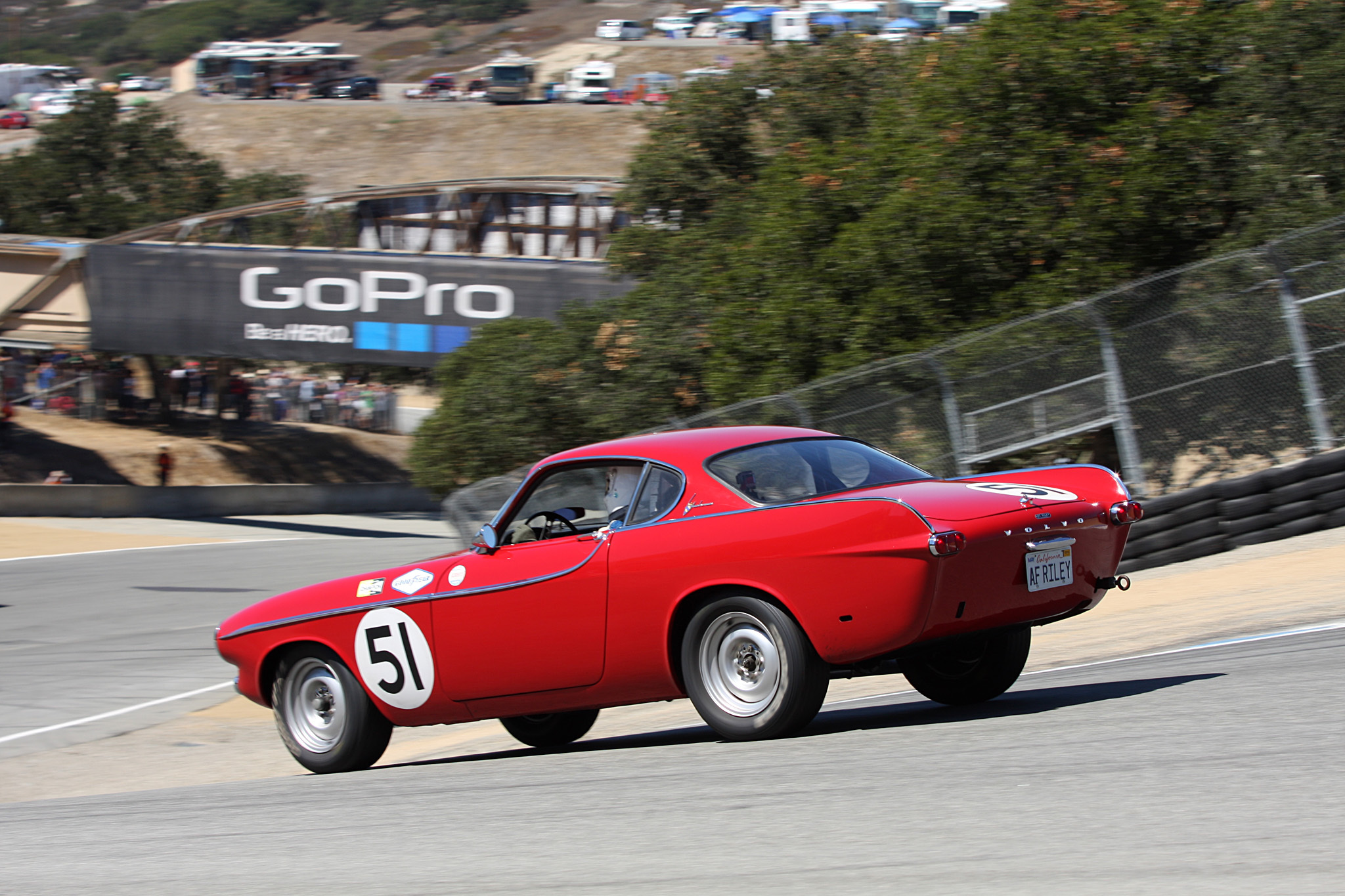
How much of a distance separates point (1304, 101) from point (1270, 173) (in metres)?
1.42

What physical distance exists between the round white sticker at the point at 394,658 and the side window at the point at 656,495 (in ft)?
4.42

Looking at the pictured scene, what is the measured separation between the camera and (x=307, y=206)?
116 ft

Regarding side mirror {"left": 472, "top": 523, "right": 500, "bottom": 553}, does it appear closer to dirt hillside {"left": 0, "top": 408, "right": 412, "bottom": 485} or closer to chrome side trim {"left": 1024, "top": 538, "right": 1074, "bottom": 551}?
chrome side trim {"left": 1024, "top": 538, "right": 1074, "bottom": 551}

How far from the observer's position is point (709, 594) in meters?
Result: 5.67

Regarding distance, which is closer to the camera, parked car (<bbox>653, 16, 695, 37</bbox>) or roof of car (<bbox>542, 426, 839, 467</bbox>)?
roof of car (<bbox>542, 426, 839, 467</bbox>)

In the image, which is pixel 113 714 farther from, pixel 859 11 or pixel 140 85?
pixel 140 85

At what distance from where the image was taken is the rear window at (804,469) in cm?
590

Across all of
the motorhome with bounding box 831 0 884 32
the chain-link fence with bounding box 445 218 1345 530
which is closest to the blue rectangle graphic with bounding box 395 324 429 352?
the chain-link fence with bounding box 445 218 1345 530

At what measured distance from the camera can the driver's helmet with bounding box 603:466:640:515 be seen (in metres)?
6.11

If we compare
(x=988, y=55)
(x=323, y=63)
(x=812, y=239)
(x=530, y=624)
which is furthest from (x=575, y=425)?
(x=323, y=63)

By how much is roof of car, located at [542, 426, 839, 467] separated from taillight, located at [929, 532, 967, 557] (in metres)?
1.24

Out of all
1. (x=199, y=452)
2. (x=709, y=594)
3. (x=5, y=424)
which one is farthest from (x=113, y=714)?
(x=199, y=452)

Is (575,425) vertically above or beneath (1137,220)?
beneath

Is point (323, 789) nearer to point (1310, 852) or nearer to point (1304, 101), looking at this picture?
point (1310, 852)
